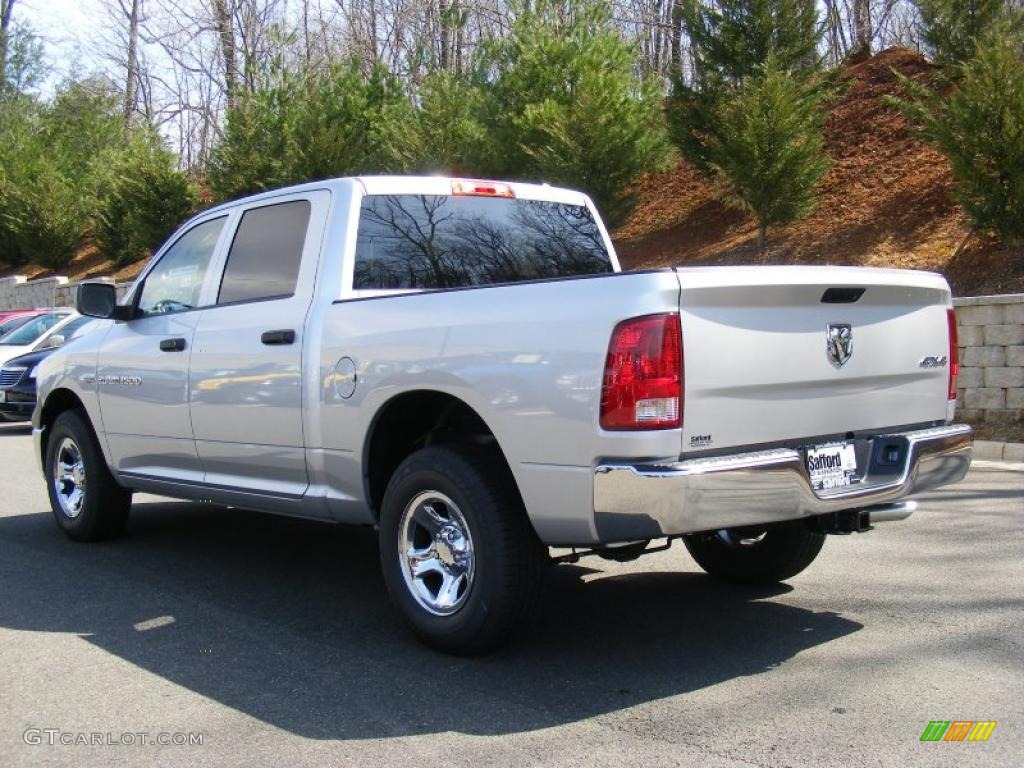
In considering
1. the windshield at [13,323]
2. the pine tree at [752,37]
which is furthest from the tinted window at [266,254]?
the windshield at [13,323]

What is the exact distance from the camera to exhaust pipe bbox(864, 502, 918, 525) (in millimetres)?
4402

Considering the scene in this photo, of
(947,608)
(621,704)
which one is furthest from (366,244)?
(947,608)

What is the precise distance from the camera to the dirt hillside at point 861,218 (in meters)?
14.4

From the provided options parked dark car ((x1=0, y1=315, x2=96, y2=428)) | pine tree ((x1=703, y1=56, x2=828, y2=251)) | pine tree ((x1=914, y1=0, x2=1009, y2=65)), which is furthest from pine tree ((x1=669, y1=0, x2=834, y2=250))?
parked dark car ((x1=0, y1=315, x2=96, y2=428))

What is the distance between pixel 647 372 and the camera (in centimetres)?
380

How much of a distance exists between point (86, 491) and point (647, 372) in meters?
4.41

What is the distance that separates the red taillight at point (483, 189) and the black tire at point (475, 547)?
1756 mm

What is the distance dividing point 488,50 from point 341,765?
1669 cm

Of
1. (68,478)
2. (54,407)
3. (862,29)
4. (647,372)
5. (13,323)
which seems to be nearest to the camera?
(647,372)

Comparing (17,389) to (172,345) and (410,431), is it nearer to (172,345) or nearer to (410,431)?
(172,345)

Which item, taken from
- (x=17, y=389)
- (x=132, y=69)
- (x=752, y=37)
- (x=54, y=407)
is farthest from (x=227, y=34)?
(x=54, y=407)

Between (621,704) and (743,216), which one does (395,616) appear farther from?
(743,216)

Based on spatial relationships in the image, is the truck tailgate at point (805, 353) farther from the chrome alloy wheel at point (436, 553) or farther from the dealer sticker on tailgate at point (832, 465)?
the chrome alloy wheel at point (436, 553)

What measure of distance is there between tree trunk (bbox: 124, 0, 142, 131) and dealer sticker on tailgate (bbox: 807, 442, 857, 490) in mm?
41287
